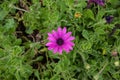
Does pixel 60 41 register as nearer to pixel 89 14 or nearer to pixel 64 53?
pixel 64 53

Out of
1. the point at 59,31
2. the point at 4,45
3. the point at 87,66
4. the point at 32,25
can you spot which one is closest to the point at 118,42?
the point at 87,66

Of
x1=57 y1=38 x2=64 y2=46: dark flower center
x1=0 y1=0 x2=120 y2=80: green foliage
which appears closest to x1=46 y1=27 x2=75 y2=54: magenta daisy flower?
x1=57 y1=38 x2=64 y2=46: dark flower center

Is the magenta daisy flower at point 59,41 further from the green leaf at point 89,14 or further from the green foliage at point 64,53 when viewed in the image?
the green leaf at point 89,14

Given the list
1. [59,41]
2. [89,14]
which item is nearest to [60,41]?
[59,41]

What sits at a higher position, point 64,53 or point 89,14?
point 89,14

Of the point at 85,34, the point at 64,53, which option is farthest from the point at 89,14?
the point at 64,53

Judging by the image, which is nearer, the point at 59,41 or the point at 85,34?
the point at 59,41

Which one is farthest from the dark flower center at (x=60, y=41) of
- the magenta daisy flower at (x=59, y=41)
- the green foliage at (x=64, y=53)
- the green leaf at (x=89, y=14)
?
the green leaf at (x=89, y=14)
